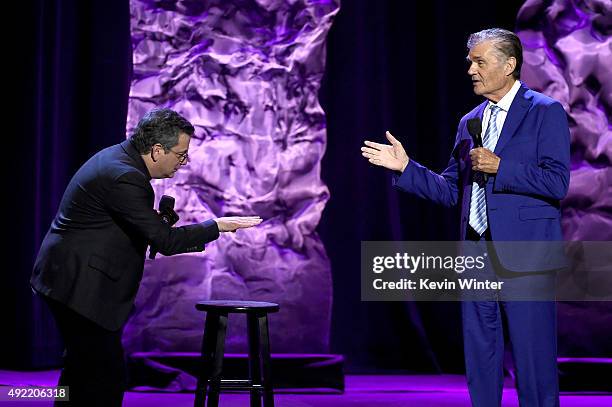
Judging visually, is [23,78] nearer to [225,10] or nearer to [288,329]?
[225,10]

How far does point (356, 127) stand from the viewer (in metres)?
4.76

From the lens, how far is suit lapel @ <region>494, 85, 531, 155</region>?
103 inches

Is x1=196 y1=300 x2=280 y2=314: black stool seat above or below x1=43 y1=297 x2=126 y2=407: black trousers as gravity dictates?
above

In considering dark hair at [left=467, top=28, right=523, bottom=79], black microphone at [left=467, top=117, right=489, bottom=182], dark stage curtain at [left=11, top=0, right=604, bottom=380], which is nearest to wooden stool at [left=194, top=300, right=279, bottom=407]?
black microphone at [left=467, top=117, right=489, bottom=182]

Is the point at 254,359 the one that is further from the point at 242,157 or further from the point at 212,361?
the point at 242,157

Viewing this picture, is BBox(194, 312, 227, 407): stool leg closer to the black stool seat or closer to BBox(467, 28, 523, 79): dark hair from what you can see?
the black stool seat

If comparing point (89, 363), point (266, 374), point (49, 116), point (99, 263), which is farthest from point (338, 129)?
point (89, 363)

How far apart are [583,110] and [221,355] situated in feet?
8.39

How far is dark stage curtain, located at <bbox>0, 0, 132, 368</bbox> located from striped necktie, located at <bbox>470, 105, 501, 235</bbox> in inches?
106

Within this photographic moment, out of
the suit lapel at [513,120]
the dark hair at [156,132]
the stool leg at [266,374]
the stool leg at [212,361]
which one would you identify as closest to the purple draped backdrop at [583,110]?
the suit lapel at [513,120]

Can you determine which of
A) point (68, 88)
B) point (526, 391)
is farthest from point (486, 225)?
point (68, 88)

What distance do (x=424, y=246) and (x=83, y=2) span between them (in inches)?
100

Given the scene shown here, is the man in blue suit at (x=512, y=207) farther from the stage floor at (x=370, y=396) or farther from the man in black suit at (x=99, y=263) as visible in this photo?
the stage floor at (x=370, y=396)

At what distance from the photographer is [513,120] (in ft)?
8.57
